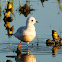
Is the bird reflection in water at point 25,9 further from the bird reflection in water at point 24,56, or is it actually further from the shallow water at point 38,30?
the bird reflection in water at point 24,56

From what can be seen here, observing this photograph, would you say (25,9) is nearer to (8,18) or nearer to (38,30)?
(8,18)

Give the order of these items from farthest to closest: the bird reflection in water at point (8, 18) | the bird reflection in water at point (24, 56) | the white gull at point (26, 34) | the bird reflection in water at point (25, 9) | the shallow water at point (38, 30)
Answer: the bird reflection in water at point (25, 9), the bird reflection in water at point (8, 18), the white gull at point (26, 34), the shallow water at point (38, 30), the bird reflection in water at point (24, 56)

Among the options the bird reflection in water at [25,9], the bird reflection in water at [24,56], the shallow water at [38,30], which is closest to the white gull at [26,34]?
the shallow water at [38,30]

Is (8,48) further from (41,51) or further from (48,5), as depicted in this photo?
(48,5)

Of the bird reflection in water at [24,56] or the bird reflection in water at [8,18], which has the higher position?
the bird reflection in water at [8,18]

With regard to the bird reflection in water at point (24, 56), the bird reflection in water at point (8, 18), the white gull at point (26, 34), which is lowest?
the bird reflection in water at point (24, 56)

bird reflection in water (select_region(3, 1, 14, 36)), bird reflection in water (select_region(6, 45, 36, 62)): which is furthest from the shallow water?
bird reflection in water (select_region(3, 1, 14, 36))

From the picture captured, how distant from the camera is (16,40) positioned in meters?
13.4

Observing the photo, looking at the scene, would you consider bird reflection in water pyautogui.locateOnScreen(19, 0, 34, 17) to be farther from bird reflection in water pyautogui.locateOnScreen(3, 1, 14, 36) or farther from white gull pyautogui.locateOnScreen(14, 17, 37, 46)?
white gull pyautogui.locateOnScreen(14, 17, 37, 46)

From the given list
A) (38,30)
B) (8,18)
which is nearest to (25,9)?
(8,18)

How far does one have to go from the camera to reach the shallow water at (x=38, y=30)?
10883 mm

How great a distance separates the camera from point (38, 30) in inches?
570

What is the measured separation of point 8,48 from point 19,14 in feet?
18.3

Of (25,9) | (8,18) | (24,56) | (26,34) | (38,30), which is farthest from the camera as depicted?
(25,9)
